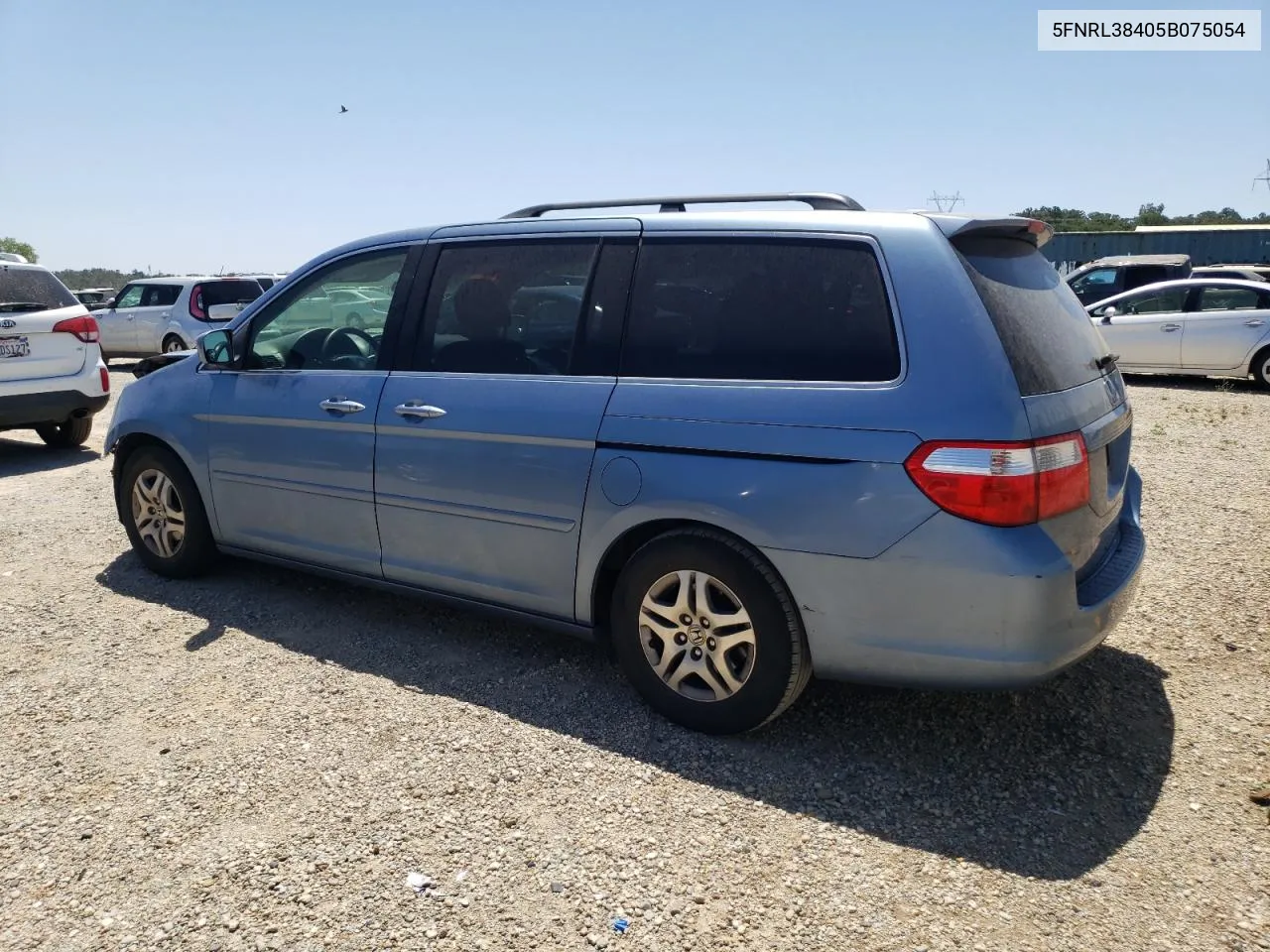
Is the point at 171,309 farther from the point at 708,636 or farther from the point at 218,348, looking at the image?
the point at 708,636

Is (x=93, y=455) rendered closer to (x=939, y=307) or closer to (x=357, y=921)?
(x=357, y=921)

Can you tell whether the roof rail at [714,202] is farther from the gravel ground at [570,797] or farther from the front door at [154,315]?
the front door at [154,315]

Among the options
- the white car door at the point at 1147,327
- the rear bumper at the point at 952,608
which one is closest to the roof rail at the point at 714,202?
the rear bumper at the point at 952,608

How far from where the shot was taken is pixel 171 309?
17734 mm

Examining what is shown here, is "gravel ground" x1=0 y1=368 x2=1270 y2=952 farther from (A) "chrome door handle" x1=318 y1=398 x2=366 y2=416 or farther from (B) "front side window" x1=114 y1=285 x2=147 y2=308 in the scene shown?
(B) "front side window" x1=114 y1=285 x2=147 y2=308

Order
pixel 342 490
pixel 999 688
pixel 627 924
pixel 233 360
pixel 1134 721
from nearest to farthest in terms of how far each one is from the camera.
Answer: pixel 627 924
pixel 999 688
pixel 1134 721
pixel 342 490
pixel 233 360

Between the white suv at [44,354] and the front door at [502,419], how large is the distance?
6.10m

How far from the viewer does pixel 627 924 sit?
8.57 feet

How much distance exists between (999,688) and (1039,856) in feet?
1.67

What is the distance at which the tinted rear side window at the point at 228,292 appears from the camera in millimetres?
17703

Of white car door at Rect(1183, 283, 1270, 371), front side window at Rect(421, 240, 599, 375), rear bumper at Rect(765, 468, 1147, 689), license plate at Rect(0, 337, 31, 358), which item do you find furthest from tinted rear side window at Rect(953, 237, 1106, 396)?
white car door at Rect(1183, 283, 1270, 371)

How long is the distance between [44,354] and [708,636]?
7.92 meters

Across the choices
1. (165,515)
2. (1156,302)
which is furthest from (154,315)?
(1156,302)

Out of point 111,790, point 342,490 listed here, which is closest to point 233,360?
point 342,490
